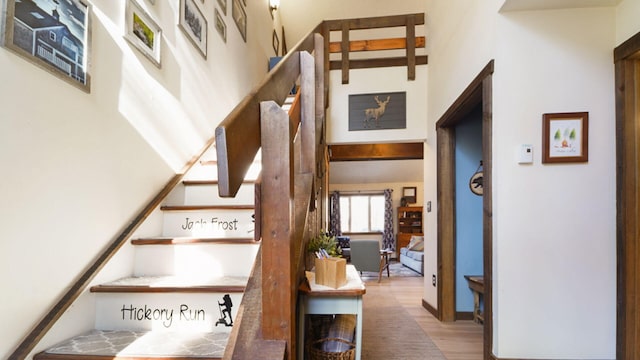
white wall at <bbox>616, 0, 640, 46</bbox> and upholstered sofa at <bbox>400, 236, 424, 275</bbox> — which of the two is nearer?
white wall at <bbox>616, 0, 640, 46</bbox>

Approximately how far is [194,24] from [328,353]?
2.43 metres

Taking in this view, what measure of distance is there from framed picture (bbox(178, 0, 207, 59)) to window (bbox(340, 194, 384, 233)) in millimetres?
7750

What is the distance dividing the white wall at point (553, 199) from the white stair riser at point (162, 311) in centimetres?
163

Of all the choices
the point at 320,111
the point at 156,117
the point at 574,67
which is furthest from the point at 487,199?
the point at 156,117

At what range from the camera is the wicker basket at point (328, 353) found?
1.51m

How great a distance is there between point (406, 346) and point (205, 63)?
2853mm

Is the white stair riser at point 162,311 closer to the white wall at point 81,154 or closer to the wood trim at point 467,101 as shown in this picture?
the white wall at point 81,154

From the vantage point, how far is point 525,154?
197 centimetres

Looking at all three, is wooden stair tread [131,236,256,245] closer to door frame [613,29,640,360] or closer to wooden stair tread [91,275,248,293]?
wooden stair tread [91,275,248,293]

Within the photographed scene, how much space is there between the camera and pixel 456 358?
2500mm

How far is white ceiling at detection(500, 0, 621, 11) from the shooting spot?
6.26ft

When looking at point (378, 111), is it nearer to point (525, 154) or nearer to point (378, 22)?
point (378, 22)

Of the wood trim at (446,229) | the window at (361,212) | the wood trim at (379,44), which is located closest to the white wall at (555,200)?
the wood trim at (446,229)

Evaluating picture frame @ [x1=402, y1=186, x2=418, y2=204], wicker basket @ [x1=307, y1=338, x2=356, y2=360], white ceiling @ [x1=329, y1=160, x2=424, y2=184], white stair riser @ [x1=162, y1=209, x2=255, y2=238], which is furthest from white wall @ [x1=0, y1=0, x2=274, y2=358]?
picture frame @ [x1=402, y1=186, x2=418, y2=204]
